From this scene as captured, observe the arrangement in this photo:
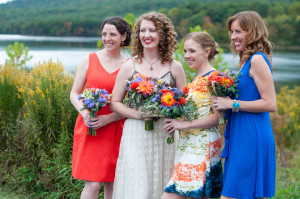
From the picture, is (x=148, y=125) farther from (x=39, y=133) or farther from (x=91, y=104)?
(x=39, y=133)

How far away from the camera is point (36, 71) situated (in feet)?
19.3

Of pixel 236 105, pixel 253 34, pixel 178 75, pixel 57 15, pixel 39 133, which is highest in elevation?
pixel 57 15

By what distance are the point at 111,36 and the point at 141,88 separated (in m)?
0.94

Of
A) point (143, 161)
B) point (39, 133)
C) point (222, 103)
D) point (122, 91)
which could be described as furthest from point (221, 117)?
point (39, 133)

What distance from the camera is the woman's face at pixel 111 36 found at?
12.8ft

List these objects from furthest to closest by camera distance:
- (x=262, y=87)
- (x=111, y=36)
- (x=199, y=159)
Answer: (x=111, y=36), (x=199, y=159), (x=262, y=87)

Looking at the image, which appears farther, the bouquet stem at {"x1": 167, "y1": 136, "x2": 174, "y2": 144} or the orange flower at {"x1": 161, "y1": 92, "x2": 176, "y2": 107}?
the bouquet stem at {"x1": 167, "y1": 136, "x2": 174, "y2": 144}

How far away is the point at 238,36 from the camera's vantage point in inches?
124

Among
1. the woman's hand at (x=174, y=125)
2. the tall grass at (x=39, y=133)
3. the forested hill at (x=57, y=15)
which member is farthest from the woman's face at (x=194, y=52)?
the forested hill at (x=57, y=15)

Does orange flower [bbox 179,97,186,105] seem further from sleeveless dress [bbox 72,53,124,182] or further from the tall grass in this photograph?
the tall grass

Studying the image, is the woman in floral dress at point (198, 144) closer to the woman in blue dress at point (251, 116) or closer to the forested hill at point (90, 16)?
the woman in blue dress at point (251, 116)

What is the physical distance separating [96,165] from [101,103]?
817mm

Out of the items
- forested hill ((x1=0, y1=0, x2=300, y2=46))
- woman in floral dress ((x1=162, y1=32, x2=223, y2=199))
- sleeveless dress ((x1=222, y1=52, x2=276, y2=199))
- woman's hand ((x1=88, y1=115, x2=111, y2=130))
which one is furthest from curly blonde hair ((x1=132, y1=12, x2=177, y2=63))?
forested hill ((x1=0, y1=0, x2=300, y2=46))

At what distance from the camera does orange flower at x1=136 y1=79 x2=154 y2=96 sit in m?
3.29
